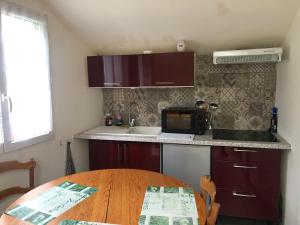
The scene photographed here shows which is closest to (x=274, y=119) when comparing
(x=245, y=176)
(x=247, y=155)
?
(x=247, y=155)

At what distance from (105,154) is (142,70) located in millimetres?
1045

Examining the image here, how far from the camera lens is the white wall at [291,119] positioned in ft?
6.55

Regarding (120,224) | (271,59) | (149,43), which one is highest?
(149,43)

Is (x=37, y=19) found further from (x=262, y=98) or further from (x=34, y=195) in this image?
(x=262, y=98)

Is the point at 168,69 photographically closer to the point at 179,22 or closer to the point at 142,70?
the point at 142,70

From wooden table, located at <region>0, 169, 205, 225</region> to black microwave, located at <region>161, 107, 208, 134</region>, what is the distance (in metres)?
0.97

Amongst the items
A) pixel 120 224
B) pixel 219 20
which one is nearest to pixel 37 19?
pixel 219 20

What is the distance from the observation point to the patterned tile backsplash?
9.06ft

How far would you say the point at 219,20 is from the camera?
2.28 metres

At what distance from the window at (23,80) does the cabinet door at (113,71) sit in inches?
27.6

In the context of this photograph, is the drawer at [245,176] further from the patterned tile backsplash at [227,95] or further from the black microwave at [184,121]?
the patterned tile backsplash at [227,95]

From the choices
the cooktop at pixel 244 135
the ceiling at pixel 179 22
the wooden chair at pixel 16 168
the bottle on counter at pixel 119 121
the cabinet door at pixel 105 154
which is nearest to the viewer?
the wooden chair at pixel 16 168

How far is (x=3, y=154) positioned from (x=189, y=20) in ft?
6.45

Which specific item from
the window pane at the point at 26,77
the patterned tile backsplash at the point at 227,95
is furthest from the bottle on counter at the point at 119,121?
the window pane at the point at 26,77
